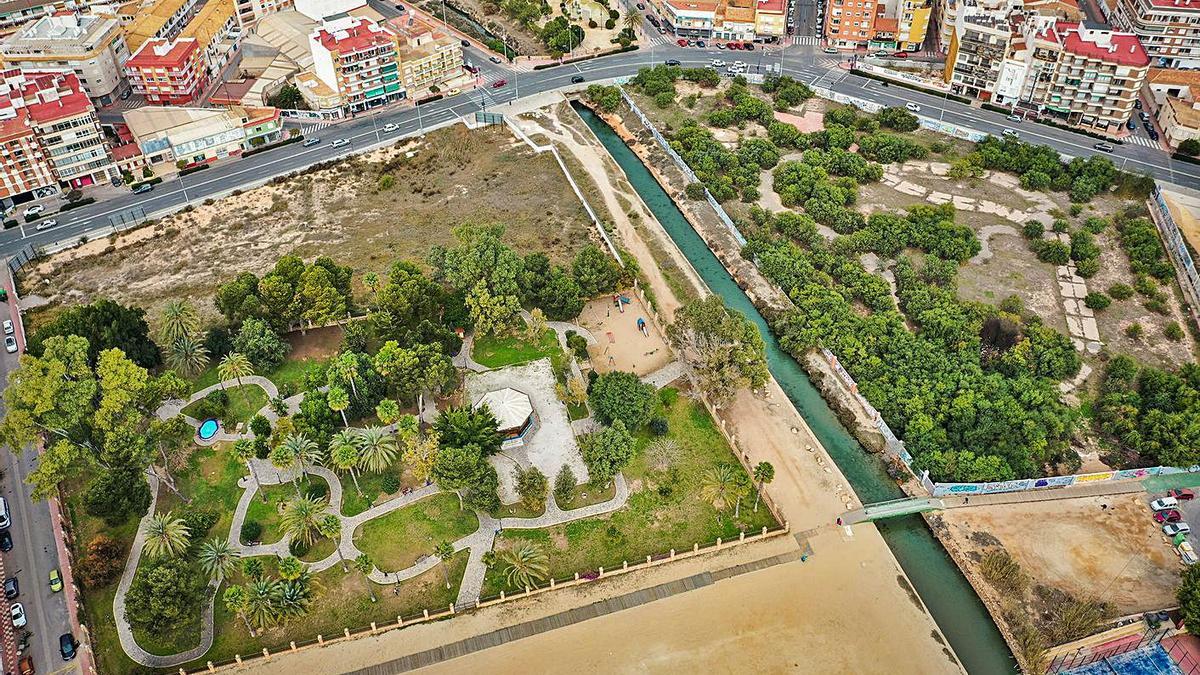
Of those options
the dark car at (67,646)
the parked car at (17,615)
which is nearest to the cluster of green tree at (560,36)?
the parked car at (17,615)

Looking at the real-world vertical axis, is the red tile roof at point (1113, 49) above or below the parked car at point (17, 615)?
above

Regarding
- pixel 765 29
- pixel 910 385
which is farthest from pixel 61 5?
pixel 910 385

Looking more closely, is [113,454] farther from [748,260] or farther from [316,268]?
[748,260]

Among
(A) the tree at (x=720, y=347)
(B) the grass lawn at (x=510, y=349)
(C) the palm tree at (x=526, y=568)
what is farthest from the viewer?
(B) the grass lawn at (x=510, y=349)

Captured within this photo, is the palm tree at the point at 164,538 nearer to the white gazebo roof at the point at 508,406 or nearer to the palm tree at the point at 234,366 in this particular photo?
the palm tree at the point at 234,366

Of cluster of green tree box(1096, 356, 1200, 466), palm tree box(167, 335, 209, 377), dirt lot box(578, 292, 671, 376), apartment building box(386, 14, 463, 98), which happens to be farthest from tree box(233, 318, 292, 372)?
cluster of green tree box(1096, 356, 1200, 466)

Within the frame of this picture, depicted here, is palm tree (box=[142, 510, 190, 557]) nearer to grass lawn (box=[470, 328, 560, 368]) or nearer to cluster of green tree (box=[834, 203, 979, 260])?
grass lawn (box=[470, 328, 560, 368])
